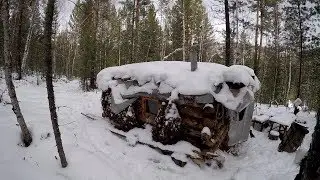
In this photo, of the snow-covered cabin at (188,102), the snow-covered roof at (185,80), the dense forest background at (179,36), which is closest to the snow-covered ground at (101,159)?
the snow-covered cabin at (188,102)

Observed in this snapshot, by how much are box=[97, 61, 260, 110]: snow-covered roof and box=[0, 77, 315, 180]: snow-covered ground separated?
1.71 meters

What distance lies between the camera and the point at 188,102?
853 centimetres

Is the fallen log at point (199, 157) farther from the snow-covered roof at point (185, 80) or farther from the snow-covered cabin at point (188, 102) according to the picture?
the snow-covered roof at point (185, 80)

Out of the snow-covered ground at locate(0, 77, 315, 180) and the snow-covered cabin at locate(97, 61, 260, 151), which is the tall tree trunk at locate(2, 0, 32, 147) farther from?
the snow-covered cabin at locate(97, 61, 260, 151)

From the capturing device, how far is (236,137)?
9.59 metres

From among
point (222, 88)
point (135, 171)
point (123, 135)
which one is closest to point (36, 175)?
point (135, 171)

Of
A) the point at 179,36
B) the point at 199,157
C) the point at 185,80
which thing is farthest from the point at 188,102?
the point at 179,36

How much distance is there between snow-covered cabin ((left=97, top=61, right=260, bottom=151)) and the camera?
8.41 meters

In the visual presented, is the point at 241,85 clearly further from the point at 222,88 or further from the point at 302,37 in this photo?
the point at 302,37

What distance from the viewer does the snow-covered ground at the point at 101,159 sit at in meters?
7.45

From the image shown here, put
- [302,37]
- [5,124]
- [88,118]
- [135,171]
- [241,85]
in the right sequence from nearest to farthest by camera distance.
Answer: [135,171] < [241,85] < [5,124] < [88,118] < [302,37]

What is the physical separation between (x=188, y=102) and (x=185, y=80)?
70cm

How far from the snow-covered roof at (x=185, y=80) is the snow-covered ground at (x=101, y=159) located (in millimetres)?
1710

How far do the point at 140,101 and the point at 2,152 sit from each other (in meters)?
4.23
